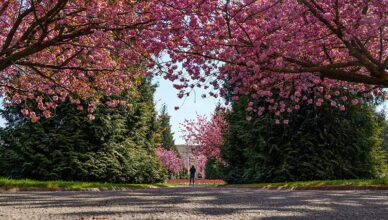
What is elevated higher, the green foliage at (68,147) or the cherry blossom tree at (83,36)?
the cherry blossom tree at (83,36)

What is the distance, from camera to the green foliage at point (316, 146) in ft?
79.9

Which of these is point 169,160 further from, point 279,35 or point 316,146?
point 279,35

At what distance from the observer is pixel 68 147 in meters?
23.3

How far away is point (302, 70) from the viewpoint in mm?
8430

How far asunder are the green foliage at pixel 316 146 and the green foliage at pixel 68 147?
25.0 feet

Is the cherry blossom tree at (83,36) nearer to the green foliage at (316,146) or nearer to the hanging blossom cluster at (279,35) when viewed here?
the hanging blossom cluster at (279,35)

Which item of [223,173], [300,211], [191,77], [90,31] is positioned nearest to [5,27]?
[90,31]

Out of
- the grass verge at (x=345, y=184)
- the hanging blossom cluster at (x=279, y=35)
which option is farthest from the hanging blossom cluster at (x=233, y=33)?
the grass verge at (x=345, y=184)

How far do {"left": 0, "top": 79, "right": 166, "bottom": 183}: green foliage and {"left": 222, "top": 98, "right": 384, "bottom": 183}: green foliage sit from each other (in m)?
7.62

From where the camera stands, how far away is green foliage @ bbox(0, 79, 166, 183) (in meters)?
23.0

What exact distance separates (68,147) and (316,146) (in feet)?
44.4

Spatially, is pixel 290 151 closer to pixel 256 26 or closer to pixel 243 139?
pixel 243 139

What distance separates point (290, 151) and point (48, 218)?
1870 cm

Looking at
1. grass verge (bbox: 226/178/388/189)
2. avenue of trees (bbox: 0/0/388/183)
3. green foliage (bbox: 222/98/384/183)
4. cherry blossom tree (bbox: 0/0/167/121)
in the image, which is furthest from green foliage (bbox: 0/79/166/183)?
cherry blossom tree (bbox: 0/0/167/121)
